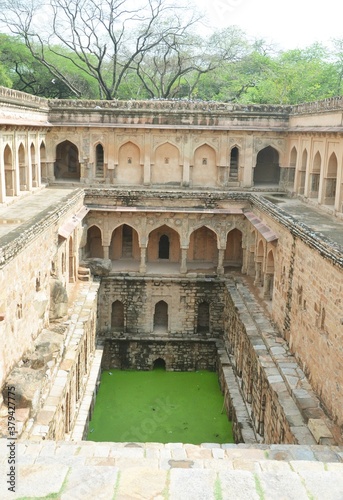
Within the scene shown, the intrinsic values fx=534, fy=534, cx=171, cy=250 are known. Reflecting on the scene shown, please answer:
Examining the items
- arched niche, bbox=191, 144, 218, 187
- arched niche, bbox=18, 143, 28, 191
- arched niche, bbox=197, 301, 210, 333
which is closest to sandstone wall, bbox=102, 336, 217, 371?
arched niche, bbox=197, 301, 210, 333

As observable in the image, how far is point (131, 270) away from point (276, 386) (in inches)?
375

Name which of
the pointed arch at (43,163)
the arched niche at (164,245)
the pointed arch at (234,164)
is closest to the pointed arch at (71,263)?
the arched niche at (164,245)

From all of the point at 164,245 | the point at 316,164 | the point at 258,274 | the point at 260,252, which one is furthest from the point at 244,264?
the point at 316,164

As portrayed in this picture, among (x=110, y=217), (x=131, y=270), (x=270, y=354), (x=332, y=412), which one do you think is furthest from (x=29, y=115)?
(x=332, y=412)

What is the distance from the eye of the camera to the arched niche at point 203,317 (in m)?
19.1

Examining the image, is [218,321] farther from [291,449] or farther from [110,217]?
[291,449]

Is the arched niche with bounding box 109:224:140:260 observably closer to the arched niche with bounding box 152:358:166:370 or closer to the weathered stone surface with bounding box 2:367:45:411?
the arched niche with bounding box 152:358:166:370

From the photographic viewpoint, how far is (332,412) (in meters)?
9.09

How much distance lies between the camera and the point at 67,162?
22266mm

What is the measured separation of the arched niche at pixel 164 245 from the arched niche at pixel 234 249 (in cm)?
194

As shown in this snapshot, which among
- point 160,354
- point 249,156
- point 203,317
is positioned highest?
point 249,156

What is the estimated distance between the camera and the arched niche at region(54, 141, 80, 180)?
72.1 feet

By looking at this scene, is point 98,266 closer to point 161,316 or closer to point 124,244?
point 124,244

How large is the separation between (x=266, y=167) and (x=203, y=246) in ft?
15.4
